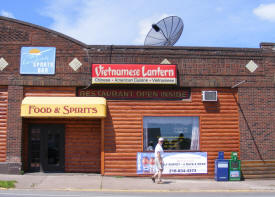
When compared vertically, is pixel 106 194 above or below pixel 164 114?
below

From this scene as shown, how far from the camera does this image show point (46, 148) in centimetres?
1432

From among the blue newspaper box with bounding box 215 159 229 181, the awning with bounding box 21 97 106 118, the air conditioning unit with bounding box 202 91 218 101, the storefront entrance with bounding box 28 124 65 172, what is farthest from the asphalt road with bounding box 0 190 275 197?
the air conditioning unit with bounding box 202 91 218 101

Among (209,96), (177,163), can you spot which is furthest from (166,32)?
(177,163)

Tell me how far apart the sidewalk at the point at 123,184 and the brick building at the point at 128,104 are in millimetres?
707

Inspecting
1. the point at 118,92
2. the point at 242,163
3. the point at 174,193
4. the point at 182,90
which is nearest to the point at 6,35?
the point at 118,92

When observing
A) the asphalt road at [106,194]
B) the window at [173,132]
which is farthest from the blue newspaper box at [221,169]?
the asphalt road at [106,194]

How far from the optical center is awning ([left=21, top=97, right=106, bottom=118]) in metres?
13.2

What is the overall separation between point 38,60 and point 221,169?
28.2 ft

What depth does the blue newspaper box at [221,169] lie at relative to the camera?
13.5 meters

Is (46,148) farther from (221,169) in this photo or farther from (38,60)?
(221,169)

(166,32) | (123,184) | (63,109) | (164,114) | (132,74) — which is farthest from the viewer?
(166,32)

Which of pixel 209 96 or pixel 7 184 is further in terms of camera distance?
pixel 209 96

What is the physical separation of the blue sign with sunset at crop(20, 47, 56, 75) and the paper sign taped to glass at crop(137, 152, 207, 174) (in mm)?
5121

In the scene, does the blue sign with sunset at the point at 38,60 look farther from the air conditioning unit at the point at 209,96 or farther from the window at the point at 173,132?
the air conditioning unit at the point at 209,96
